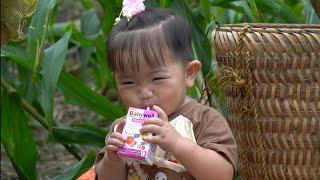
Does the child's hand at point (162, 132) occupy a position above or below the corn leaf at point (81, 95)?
above

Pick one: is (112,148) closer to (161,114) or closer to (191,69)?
(161,114)

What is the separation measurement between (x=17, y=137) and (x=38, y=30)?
0.57 meters

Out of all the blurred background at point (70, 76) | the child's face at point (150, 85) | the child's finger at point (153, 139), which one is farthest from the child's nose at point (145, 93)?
Answer: the blurred background at point (70, 76)

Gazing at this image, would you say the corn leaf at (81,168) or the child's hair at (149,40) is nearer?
the child's hair at (149,40)

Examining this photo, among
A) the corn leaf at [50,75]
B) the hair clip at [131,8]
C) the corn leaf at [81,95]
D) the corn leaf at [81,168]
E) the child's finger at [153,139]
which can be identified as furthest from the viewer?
the corn leaf at [81,95]

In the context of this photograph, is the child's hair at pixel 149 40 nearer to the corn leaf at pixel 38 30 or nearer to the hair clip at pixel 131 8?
the hair clip at pixel 131 8

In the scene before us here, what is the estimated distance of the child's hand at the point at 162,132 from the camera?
154 centimetres

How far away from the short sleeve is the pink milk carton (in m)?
0.12

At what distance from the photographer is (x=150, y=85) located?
1.62 metres

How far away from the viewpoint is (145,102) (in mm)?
1617

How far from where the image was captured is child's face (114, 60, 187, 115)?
63.8 inches

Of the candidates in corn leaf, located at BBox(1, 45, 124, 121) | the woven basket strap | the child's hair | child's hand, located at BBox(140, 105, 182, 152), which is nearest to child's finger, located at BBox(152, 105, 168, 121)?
child's hand, located at BBox(140, 105, 182, 152)

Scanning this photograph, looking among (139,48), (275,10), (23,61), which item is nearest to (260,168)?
(139,48)

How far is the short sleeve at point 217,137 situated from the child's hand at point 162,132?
0.30 ft
